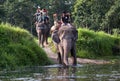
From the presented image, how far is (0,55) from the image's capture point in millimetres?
15281

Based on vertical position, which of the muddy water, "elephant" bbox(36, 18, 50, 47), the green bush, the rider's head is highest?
the rider's head

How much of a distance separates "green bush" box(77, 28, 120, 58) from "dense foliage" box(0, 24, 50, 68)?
4.55m

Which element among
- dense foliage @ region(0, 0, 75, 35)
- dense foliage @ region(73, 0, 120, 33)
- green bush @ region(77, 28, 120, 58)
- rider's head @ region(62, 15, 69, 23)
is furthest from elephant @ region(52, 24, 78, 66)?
dense foliage @ region(0, 0, 75, 35)

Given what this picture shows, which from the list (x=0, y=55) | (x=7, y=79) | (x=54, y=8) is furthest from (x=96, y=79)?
(x=54, y=8)

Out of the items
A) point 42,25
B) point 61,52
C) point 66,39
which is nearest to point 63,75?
point 66,39

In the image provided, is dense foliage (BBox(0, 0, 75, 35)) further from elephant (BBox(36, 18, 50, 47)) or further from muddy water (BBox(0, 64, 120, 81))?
muddy water (BBox(0, 64, 120, 81))

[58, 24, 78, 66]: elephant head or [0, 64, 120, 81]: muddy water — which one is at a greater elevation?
[58, 24, 78, 66]: elephant head

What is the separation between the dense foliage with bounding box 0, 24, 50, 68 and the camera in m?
15.5

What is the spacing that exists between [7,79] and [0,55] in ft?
14.2

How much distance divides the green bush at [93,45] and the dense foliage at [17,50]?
4552 mm

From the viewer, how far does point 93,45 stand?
2308 cm

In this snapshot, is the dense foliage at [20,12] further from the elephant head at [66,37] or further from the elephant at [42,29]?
the elephant head at [66,37]

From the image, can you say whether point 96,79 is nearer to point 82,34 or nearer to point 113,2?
point 82,34

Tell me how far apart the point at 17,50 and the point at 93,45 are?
7.50 m
